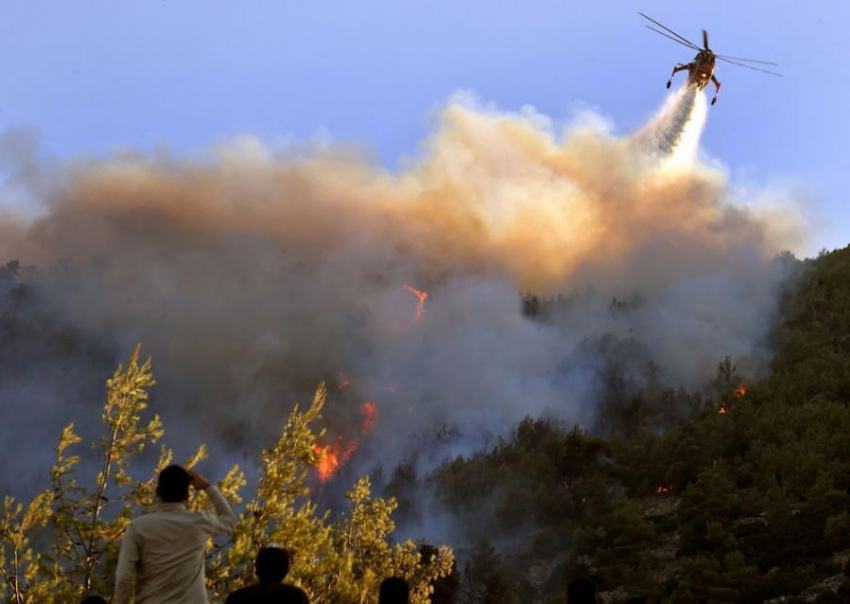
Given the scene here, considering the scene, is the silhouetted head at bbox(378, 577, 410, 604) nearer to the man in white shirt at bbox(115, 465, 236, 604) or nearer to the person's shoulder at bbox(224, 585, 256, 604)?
the person's shoulder at bbox(224, 585, 256, 604)

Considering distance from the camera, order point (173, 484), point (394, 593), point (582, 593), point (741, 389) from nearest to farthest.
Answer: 1. point (394, 593)
2. point (582, 593)
3. point (173, 484)
4. point (741, 389)

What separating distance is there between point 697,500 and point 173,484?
199 ft

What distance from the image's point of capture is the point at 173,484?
6.38 meters

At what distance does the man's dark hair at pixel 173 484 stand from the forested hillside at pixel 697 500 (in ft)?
133

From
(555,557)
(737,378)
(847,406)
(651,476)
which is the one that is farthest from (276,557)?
(737,378)

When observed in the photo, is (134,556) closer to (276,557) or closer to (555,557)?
(276,557)

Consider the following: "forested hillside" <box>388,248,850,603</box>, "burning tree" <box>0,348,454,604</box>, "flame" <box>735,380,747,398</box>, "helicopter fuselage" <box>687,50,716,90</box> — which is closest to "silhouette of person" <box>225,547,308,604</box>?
"burning tree" <box>0,348,454,604</box>

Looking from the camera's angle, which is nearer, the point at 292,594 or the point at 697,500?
the point at 292,594

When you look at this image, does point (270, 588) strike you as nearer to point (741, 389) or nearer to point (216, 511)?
point (216, 511)

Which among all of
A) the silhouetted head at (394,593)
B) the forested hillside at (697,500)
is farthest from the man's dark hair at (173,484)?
the forested hillside at (697,500)

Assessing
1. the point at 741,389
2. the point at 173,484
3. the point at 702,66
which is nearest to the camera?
the point at 173,484

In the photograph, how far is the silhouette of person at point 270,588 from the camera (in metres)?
5.68

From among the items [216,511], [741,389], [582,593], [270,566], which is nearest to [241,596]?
[270,566]

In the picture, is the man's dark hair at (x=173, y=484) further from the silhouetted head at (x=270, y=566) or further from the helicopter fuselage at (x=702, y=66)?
the helicopter fuselage at (x=702, y=66)
